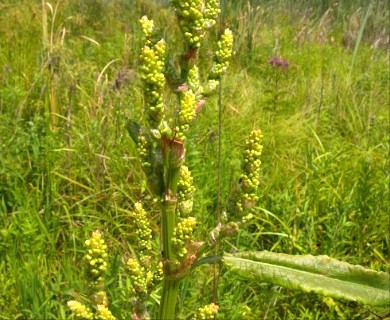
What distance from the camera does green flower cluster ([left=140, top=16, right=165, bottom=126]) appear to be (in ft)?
2.37

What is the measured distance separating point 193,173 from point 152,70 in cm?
172

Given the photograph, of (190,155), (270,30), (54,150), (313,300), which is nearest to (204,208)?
(190,155)

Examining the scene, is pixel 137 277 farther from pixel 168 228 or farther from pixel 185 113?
pixel 185 113

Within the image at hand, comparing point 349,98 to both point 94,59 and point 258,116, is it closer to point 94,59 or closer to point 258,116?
point 258,116

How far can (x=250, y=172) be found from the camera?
0.84m

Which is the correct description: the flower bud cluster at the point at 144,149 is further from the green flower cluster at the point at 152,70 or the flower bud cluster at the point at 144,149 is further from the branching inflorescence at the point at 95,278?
the branching inflorescence at the point at 95,278

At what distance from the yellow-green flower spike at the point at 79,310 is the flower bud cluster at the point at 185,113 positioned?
292 mm

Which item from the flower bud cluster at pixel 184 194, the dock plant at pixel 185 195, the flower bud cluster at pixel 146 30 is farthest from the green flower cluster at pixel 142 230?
the flower bud cluster at pixel 146 30

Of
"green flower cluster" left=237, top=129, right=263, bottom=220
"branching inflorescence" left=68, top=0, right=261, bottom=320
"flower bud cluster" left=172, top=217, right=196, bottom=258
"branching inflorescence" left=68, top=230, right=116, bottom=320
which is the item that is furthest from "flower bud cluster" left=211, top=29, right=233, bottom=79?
"branching inflorescence" left=68, top=230, right=116, bottom=320

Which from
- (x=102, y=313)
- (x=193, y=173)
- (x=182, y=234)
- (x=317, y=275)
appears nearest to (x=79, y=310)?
(x=102, y=313)

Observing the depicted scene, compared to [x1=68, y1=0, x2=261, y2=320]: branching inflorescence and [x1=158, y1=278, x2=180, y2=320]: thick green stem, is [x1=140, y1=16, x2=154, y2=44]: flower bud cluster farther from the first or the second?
[x1=158, y1=278, x2=180, y2=320]: thick green stem

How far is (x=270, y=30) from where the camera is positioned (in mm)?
4922

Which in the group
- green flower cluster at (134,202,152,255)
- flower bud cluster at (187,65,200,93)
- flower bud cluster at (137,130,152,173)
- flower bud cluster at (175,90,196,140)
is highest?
flower bud cluster at (187,65,200,93)

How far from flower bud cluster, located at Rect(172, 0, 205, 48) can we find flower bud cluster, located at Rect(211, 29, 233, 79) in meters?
0.06
